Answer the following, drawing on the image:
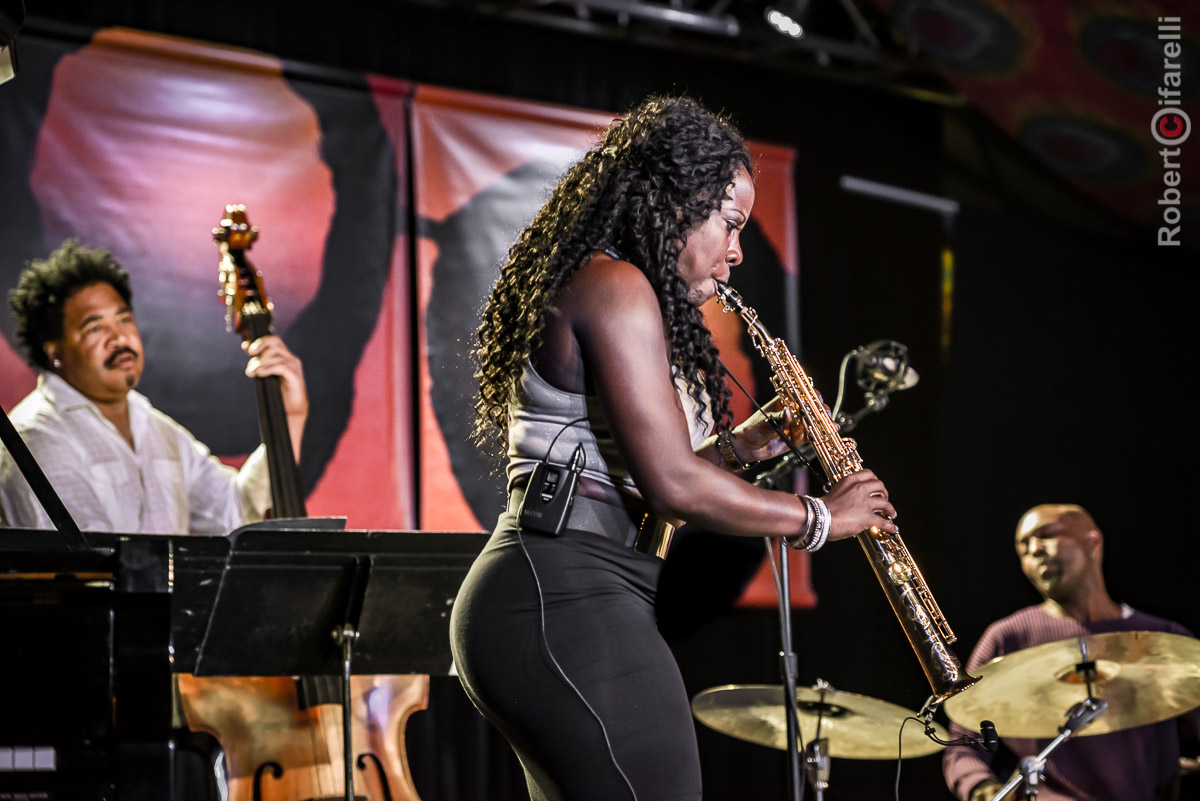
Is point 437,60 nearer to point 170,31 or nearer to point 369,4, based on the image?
point 369,4

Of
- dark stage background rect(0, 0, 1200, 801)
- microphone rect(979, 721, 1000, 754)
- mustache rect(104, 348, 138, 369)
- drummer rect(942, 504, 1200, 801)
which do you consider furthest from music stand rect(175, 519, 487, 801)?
dark stage background rect(0, 0, 1200, 801)

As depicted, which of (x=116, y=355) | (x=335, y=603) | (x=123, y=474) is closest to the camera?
(x=335, y=603)

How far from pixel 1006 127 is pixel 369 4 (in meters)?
3.42

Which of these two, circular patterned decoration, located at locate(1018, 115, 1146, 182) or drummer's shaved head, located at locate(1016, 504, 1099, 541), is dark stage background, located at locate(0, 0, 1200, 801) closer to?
circular patterned decoration, located at locate(1018, 115, 1146, 182)

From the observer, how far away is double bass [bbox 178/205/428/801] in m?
3.22

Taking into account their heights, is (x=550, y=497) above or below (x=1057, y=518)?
above

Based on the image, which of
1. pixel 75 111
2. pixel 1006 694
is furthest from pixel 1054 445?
pixel 75 111

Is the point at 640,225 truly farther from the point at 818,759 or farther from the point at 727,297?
the point at 818,759

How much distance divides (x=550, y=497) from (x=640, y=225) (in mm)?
479

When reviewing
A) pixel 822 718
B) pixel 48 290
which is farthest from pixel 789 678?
pixel 48 290

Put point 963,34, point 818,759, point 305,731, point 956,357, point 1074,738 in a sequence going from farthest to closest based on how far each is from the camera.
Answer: point 956,357, point 963,34, point 1074,738, point 818,759, point 305,731

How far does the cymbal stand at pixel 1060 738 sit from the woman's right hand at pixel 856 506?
70.2 inches

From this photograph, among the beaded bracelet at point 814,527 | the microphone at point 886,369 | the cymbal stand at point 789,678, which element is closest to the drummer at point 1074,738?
the cymbal stand at point 789,678

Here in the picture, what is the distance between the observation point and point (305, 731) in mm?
3318
